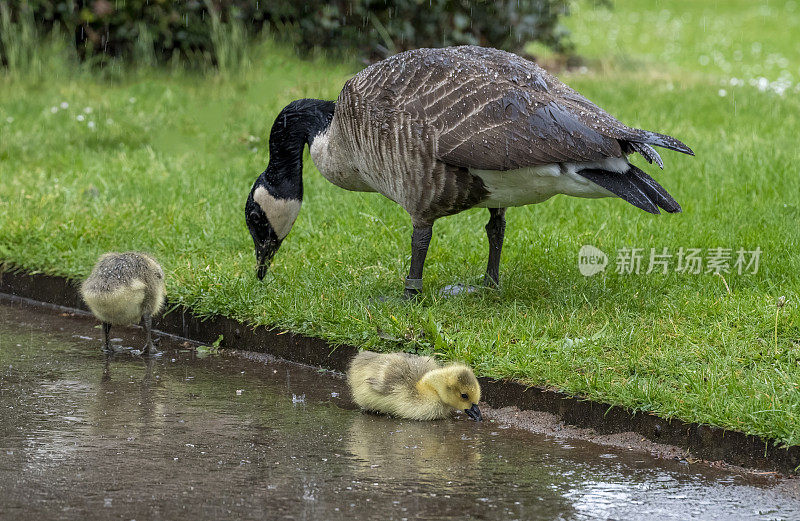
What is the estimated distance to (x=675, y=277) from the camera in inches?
261

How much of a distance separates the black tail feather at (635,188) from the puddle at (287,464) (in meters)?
1.30

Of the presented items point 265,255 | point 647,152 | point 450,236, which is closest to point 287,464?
point 647,152

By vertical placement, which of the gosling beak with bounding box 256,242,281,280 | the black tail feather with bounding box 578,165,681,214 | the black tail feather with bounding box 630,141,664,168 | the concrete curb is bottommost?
the concrete curb

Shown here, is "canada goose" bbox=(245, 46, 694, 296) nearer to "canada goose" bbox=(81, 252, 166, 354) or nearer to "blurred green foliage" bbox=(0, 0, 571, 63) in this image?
"canada goose" bbox=(81, 252, 166, 354)

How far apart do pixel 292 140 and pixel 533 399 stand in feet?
8.60

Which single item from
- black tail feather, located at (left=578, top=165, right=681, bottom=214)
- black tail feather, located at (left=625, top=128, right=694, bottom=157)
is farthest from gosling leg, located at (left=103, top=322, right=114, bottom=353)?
black tail feather, located at (left=625, top=128, right=694, bottom=157)

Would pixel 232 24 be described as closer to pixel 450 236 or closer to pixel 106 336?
pixel 450 236

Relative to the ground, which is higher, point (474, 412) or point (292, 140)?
point (292, 140)

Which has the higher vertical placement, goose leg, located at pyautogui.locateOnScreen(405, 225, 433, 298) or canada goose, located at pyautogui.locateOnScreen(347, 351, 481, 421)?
goose leg, located at pyautogui.locateOnScreen(405, 225, 433, 298)

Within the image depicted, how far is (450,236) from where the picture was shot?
25.5 feet

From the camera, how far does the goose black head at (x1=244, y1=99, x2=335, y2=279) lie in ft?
22.1

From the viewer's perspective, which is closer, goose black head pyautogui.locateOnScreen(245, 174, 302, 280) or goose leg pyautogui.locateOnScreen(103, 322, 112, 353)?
goose leg pyautogui.locateOnScreen(103, 322, 112, 353)

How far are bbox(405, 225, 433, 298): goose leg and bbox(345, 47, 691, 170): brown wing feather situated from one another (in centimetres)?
60

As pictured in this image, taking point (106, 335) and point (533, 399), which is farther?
point (106, 335)
